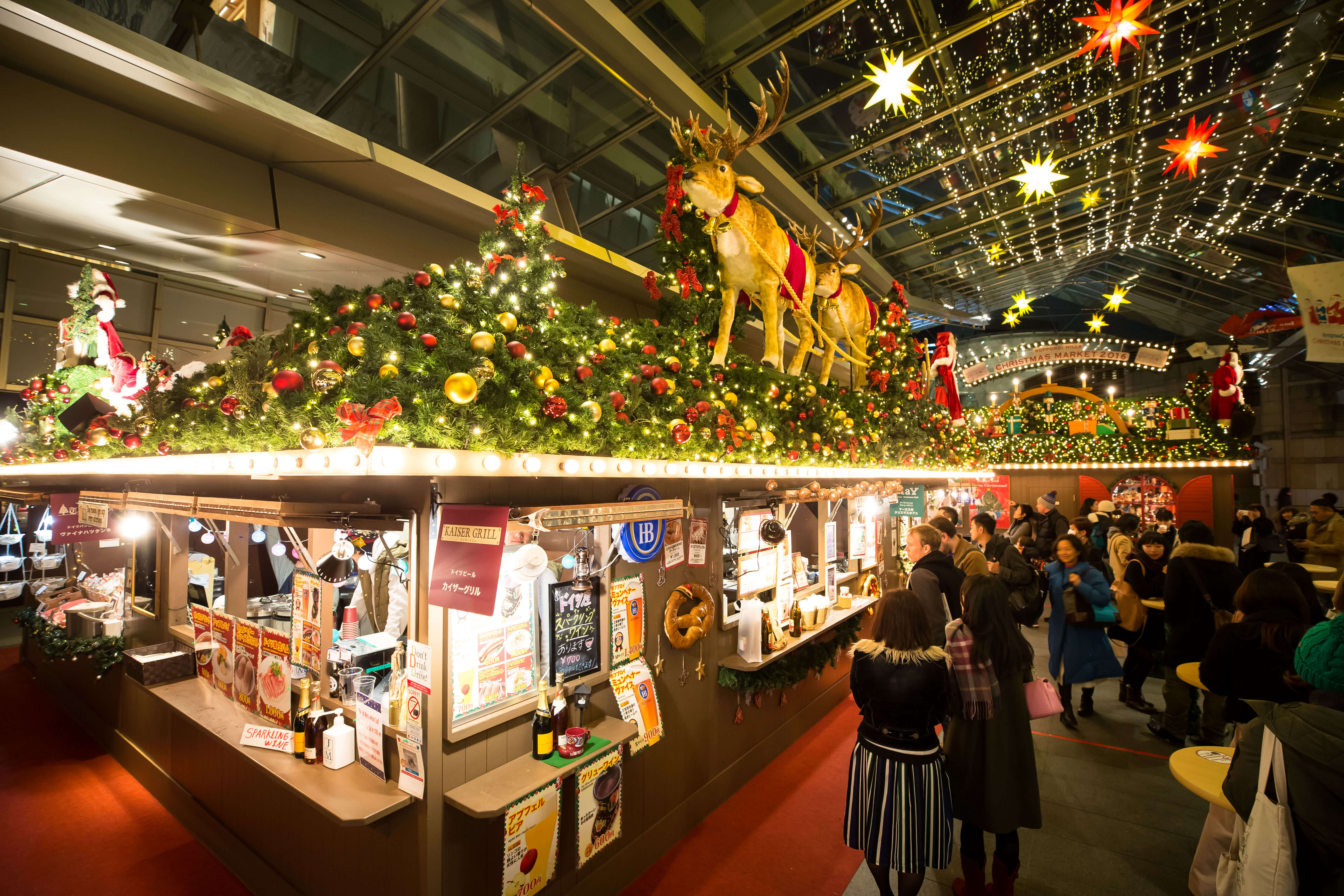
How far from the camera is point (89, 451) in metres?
3.82

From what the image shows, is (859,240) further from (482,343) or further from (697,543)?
(482,343)

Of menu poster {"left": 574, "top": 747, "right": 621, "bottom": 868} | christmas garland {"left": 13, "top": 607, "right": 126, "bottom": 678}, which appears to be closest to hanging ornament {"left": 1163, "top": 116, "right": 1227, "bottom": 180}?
menu poster {"left": 574, "top": 747, "right": 621, "bottom": 868}

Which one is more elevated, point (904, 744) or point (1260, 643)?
point (1260, 643)

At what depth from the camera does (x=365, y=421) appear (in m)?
1.83

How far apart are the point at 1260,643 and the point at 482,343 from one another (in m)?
4.36

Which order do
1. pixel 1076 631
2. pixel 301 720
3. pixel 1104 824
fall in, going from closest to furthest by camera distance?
pixel 301 720 < pixel 1104 824 < pixel 1076 631

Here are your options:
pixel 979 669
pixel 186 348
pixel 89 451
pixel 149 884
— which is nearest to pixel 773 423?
pixel 979 669

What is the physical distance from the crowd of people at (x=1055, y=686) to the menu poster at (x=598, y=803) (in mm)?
1277

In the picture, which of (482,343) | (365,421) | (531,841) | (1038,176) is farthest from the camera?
(1038,176)

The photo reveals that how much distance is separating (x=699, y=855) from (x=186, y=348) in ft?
31.9

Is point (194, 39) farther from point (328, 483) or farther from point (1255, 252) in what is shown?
point (1255, 252)

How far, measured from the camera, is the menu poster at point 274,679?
135 inches

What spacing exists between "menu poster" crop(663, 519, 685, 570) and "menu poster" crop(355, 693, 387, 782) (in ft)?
5.83

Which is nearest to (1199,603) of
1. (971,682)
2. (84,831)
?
(971,682)
